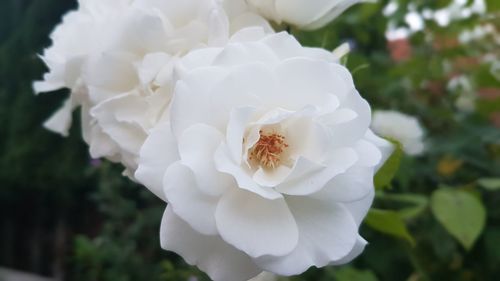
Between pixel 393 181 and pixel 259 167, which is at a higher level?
pixel 259 167

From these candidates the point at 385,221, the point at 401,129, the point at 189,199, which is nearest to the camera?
the point at 189,199

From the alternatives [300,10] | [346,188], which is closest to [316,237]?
[346,188]

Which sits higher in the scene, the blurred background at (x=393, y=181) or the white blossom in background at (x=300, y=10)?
the white blossom in background at (x=300, y=10)

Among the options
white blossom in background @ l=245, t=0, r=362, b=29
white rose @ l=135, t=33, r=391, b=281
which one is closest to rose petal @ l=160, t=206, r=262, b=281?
white rose @ l=135, t=33, r=391, b=281

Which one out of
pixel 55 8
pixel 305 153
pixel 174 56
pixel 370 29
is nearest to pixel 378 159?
pixel 305 153

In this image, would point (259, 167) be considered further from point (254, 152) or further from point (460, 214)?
point (460, 214)

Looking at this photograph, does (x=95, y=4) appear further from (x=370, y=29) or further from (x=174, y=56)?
(x=370, y=29)

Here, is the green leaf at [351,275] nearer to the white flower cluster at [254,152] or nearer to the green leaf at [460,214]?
the green leaf at [460,214]

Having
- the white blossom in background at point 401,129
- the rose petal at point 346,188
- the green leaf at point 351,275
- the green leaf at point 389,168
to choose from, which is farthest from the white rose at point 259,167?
the white blossom in background at point 401,129

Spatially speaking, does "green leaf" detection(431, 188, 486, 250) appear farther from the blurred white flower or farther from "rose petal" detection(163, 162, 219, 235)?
"rose petal" detection(163, 162, 219, 235)
